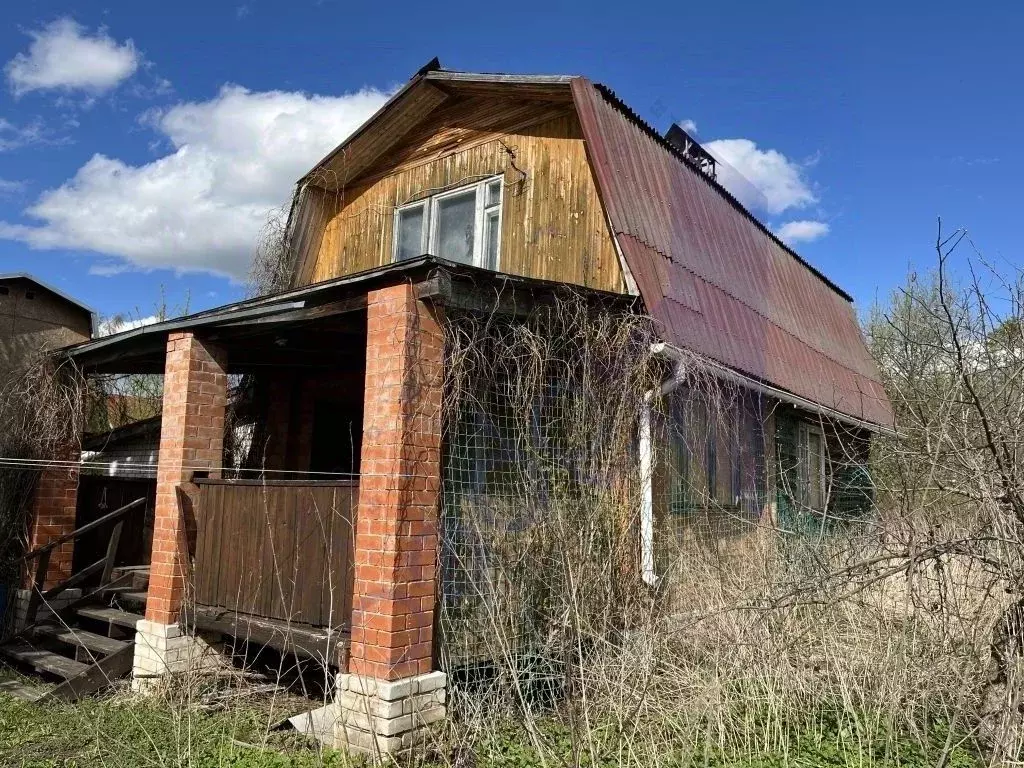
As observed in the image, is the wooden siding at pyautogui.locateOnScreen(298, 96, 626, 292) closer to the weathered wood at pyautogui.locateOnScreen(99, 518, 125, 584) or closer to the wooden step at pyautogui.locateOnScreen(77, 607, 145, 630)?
the weathered wood at pyautogui.locateOnScreen(99, 518, 125, 584)

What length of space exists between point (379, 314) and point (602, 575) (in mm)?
2583

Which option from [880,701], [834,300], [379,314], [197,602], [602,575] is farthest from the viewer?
[834,300]

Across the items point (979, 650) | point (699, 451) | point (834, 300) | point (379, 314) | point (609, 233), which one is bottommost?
point (979, 650)

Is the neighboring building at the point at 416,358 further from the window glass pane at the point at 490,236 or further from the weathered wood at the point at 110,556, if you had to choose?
the weathered wood at the point at 110,556

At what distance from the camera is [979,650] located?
17.4ft

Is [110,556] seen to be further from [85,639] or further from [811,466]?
[811,466]

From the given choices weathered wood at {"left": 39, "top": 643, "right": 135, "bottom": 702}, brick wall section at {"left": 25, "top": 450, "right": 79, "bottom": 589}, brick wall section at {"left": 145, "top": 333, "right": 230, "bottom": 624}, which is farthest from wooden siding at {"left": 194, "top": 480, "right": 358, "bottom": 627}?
brick wall section at {"left": 25, "top": 450, "right": 79, "bottom": 589}

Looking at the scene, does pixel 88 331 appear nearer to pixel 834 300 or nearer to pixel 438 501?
pixel 438 501

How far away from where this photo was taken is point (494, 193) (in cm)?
922

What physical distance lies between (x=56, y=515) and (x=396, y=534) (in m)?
5.98

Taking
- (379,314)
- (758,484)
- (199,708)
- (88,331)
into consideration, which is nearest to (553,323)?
(379,314)

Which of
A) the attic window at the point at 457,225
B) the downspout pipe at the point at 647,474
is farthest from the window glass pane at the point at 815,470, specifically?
the attic window at the point at 457,225

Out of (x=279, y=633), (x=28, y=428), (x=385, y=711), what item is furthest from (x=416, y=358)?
(x=28, y=428)

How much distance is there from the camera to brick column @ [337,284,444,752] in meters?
5.14
